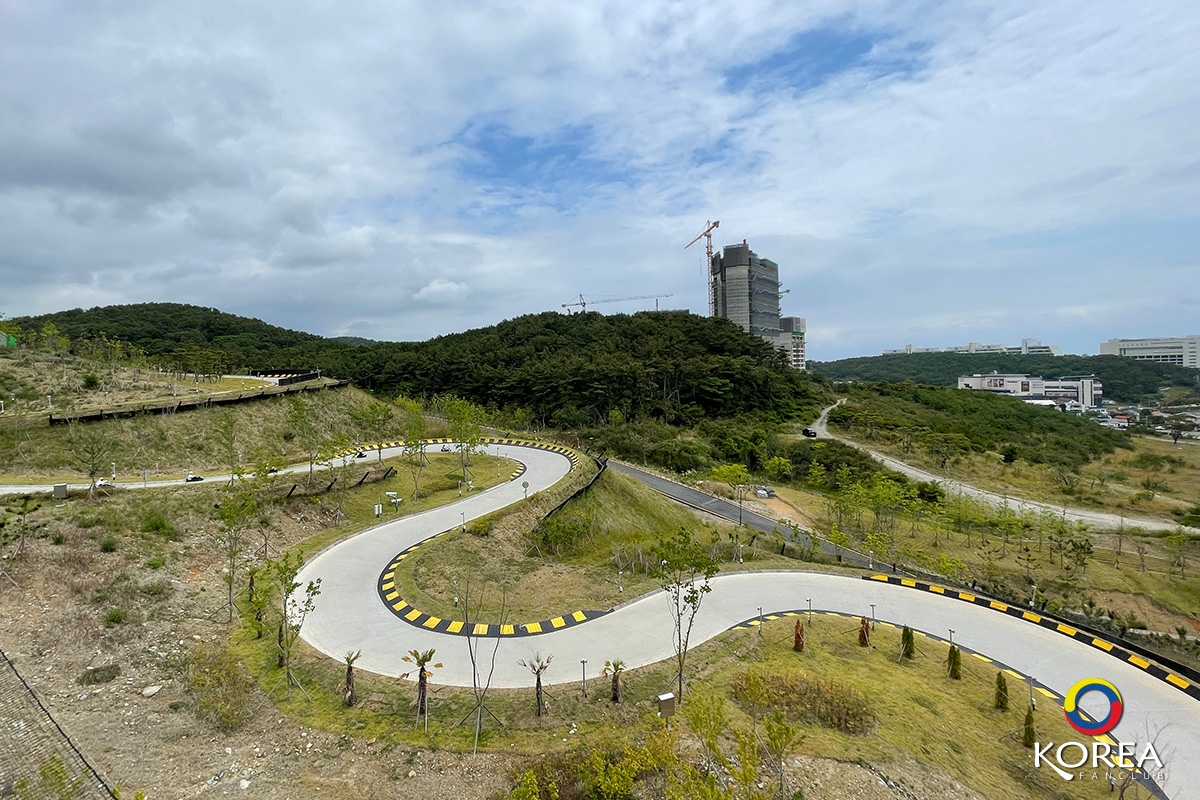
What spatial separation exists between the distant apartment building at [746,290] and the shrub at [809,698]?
138m

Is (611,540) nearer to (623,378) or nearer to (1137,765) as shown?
(1137,765)

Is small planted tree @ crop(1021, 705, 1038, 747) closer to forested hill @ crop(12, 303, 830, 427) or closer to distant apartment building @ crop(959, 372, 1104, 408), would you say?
forested hill @ crop(12, 303, 830, 427)

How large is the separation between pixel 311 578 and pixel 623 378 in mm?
45187

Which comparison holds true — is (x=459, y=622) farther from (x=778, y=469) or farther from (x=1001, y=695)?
(x=778, y=469)

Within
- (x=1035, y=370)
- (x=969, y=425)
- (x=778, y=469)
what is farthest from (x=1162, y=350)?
(x=778, y=469)

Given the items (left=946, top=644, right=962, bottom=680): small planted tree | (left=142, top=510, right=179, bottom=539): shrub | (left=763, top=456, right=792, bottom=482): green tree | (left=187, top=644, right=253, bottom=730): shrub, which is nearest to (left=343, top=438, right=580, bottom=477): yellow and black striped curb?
(left=142, top=510, right=179, bottom=539): shrub

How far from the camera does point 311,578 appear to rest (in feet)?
49.6

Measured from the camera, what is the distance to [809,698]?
34.0 ft

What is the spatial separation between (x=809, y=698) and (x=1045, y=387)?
556ft

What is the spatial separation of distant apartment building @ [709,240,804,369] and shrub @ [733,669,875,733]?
138 meters

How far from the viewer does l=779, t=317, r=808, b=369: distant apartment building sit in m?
168

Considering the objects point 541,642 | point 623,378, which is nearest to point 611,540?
point 541,642

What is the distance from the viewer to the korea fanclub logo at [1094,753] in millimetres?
9492

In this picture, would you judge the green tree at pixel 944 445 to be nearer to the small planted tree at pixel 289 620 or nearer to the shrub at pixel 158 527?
the small planted tree at pixel 289 620
